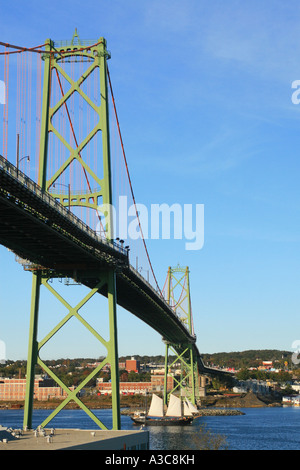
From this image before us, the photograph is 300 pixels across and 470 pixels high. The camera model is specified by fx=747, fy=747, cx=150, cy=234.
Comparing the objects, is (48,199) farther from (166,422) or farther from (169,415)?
(169,415)

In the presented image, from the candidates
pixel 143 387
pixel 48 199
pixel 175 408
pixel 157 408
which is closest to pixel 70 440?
pixel 48 199

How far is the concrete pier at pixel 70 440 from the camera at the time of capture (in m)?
27.7

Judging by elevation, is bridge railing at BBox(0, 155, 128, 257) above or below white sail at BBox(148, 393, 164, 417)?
above

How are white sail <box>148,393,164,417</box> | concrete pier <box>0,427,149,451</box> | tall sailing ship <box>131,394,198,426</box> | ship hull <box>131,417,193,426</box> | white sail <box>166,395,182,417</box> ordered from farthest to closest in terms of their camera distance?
white sail <box>148,393,164,417</box>
white sail <box>166,395,182,417</box>
tall sailing ship <box>131,394,198,426</box>
ship hull <box>131,417,193,426</box>
concrete pier <box>0,427,149,451</box>

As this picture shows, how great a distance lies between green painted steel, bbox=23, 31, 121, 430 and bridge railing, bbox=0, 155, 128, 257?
1.34 meters

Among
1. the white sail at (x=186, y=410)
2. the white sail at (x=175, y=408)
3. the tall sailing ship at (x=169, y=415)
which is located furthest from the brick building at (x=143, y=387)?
the white sail at (x=175, y=408)

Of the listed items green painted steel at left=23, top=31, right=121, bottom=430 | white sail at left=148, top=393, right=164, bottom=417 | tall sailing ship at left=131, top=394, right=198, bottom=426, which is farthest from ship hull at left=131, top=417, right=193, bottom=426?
green painted steel at left=23, top=31, right=121, bottom=430

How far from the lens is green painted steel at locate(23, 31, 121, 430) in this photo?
124 feet

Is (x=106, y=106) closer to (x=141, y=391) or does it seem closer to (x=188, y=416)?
(x=188, y=416)

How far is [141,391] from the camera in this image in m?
169

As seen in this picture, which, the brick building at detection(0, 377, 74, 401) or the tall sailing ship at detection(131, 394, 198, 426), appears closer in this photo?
the tall sailing ship at detection(131, 394, 198, 426)

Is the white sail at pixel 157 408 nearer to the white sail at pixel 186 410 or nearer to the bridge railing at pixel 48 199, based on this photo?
the white sail at pixel 186 410

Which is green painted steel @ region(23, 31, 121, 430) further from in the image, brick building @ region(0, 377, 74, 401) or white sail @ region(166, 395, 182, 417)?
brick building @ region(0, 377, 74, 401)
